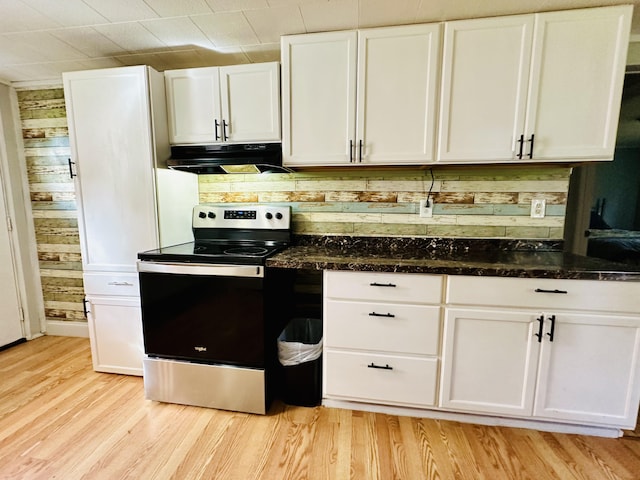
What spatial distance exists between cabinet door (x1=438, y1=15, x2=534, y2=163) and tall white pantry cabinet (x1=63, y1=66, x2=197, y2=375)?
5.59ft

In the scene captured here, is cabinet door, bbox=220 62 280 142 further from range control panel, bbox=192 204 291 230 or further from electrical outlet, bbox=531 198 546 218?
electrical outlet, bbox=531 198 546 218

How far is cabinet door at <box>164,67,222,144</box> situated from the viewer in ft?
5.79

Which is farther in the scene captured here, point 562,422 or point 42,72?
point 42,72

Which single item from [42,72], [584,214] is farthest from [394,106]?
[42,72]

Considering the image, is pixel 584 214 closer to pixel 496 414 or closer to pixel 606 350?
pixel 606 350

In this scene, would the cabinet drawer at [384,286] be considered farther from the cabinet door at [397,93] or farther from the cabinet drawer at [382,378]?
the cabinet door at [397,93]

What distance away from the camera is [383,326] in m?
1.51

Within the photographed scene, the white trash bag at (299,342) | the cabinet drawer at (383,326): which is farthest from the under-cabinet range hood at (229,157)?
the white trash bag at (299,342)

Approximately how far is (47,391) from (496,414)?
269cm

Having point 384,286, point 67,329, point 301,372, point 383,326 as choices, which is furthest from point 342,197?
point 67,329

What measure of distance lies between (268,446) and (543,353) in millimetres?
1434

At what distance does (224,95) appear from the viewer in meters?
1.75

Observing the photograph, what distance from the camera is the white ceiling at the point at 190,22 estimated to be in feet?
4.54

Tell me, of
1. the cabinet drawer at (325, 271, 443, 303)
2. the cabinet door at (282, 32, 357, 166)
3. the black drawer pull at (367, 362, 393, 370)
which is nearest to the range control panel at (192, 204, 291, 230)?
the cabinet door at (282, 32, 357, 166)
